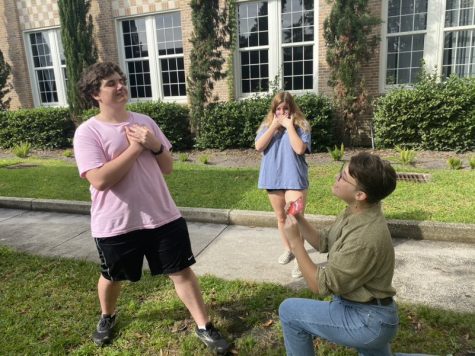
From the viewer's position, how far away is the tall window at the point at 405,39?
9.79 metres

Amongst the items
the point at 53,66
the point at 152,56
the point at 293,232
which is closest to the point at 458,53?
the point at 152,56

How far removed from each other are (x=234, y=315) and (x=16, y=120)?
1307 cm

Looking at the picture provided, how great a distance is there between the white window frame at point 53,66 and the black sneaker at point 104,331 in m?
13.7

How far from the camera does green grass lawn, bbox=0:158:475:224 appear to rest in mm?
4902

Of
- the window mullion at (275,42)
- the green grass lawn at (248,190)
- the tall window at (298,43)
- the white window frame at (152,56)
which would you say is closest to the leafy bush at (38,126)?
the white window frame at (152,56)

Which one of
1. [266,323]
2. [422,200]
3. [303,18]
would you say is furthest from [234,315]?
[303,18]

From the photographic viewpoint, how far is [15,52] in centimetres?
1481

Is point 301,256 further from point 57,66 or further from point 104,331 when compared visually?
point 57,66

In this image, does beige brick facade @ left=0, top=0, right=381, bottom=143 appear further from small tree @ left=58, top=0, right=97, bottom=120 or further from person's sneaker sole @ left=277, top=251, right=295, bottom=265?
person's sneaker sole @ left=277, top=251, right=295, bottom=265

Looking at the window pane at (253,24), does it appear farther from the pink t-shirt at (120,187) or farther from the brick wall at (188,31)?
the pink t-shirt at (120,187)

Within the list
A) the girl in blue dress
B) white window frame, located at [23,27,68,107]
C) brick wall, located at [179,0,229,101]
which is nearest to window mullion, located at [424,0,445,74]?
brick wall, located at [179,0,229,101]

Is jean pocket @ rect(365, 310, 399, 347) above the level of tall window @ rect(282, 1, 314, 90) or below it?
below

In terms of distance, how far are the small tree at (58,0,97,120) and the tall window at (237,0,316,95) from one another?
17.4 feet

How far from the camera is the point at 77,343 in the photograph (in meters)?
2.81
